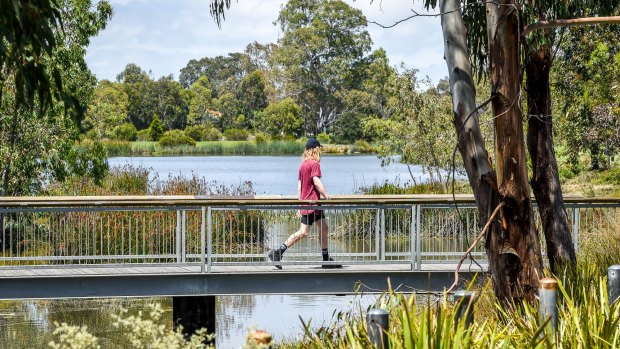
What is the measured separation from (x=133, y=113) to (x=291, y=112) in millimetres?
20119

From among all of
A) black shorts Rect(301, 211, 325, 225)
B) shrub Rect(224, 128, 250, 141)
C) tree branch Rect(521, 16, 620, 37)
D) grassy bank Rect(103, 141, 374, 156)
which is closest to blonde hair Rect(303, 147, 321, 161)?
black shorts Rect(301, 211, 325, 225)

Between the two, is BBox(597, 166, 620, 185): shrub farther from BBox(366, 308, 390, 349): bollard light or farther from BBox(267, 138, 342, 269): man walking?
BBox(366, 308, 390, 349): bollard light

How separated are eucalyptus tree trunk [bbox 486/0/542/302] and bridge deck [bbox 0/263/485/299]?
16.0 feet

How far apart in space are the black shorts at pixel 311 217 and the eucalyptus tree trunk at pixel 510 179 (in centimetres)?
564

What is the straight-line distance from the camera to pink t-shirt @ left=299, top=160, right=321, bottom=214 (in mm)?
13648

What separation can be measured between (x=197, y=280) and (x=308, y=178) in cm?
207

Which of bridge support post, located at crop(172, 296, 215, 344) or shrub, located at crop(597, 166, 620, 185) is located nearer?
bridge support post, located at crop(172, 296, 215, 344)

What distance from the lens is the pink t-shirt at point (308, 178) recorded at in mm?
13648

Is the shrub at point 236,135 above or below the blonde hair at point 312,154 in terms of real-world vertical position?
above

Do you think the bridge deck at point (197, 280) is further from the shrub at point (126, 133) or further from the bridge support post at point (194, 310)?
the shrub at point (126, 133)

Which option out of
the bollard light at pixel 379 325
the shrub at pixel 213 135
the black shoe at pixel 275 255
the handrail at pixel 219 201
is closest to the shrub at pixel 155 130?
the shrub at pixel 213 135

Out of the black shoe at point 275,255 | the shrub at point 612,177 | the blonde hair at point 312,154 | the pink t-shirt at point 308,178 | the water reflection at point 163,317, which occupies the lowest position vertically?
the water reflection at point 163,317

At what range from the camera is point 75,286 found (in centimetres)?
1330

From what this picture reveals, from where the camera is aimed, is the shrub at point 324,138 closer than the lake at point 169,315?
No
